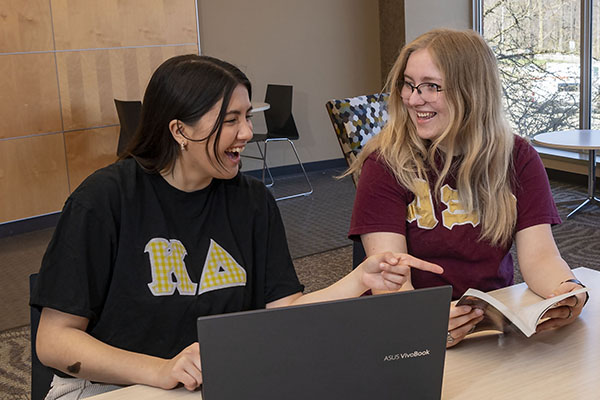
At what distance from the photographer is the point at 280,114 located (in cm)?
611

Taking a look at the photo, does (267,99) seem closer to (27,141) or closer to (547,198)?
(27,141)

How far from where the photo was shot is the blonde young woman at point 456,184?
182 centimetres

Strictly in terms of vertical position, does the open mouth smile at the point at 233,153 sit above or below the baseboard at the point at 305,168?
above

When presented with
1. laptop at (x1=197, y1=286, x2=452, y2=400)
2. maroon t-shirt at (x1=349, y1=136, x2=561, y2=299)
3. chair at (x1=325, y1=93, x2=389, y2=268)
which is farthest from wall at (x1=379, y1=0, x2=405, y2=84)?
laptop at (x1=197, y1=286, x2=452, y2=400)

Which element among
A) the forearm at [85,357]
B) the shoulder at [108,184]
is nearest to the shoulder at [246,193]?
the shoulder at [108,184]

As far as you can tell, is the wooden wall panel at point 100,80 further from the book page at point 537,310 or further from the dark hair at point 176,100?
the book page at point 537,310

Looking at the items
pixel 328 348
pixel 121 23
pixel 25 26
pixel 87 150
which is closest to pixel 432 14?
pixel 121 23

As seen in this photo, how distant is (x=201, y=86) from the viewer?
151 centimetres

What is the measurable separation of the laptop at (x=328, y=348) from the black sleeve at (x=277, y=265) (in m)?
0.63

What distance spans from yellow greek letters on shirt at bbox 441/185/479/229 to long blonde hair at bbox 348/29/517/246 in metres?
0.01

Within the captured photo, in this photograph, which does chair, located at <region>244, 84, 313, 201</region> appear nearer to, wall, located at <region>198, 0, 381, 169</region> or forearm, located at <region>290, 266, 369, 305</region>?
wall, located at <region>198, 0, 381, 169</region>

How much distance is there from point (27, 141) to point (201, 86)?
4008 millimetres

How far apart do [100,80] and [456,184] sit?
4.18m

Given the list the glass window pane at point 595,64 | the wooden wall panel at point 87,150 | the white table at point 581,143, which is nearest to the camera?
the white table at point 581,143
